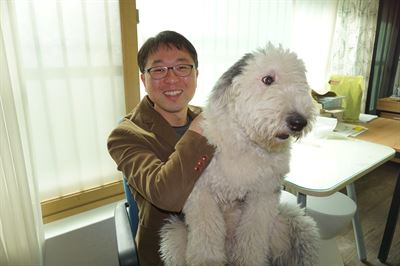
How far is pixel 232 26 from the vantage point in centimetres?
210

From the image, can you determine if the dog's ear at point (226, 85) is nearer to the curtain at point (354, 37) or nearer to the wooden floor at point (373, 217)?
the wooden floor at point (373, 217)

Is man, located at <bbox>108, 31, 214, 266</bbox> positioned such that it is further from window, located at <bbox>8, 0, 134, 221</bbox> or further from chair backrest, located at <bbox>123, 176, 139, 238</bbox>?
window, located at <bbox>8, 0, 134, 221</bbox>

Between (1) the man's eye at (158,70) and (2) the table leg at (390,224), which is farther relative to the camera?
(2) the table leg at (390,224)

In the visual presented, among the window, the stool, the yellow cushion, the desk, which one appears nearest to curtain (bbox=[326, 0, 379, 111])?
the yellow cushion

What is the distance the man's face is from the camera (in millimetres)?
Result: 1041

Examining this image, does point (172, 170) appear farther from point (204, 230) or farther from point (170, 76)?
point (170, 76)

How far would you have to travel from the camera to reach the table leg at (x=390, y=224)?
6.19ft

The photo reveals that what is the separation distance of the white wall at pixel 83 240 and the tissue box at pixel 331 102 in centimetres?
179

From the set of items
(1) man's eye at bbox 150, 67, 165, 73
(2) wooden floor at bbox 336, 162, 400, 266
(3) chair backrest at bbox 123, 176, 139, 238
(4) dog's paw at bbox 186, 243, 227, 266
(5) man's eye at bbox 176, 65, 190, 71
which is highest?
(5) man's eye at bbox 176, 65, 190, 71

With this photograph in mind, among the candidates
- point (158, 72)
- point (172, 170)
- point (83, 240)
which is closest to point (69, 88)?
point (158, 72)

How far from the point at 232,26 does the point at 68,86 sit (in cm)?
126

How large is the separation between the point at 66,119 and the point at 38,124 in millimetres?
133

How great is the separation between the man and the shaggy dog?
0.07 metres

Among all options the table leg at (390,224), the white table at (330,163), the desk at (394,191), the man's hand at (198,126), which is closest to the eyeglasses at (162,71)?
the man's hand at (198,126)
